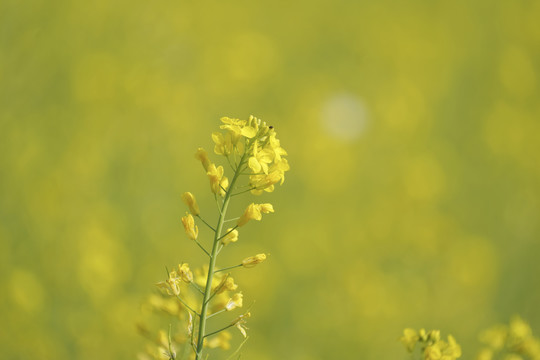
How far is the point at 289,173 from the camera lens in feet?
23.2

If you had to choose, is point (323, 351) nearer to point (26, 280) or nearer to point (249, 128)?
point (26, 280)

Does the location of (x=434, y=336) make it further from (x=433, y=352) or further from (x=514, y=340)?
(x=514, y=340)

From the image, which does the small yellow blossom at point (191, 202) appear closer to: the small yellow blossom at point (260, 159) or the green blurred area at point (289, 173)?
the small yellow blossom at point (260, 159)

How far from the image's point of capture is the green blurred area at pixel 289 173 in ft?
13.3

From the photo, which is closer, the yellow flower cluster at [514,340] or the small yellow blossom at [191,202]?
the small yellow blossom at [191,202]

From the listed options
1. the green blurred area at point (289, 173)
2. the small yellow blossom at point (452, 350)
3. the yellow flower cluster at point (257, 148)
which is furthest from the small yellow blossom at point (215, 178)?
the green blurred area at point (289, 173)

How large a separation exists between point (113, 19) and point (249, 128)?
6133 millimetres

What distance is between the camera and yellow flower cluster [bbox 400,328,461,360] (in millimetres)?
1755

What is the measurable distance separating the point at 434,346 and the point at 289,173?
533 cm

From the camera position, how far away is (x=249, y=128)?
164cm

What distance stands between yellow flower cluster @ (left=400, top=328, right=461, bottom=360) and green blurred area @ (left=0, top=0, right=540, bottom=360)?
1967 millimetres

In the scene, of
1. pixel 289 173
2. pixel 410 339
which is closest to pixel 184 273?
pixel 410 339

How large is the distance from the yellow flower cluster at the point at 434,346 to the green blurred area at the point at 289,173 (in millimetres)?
1967

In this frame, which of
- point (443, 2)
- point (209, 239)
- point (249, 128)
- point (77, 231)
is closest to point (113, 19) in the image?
point (209, 239)
